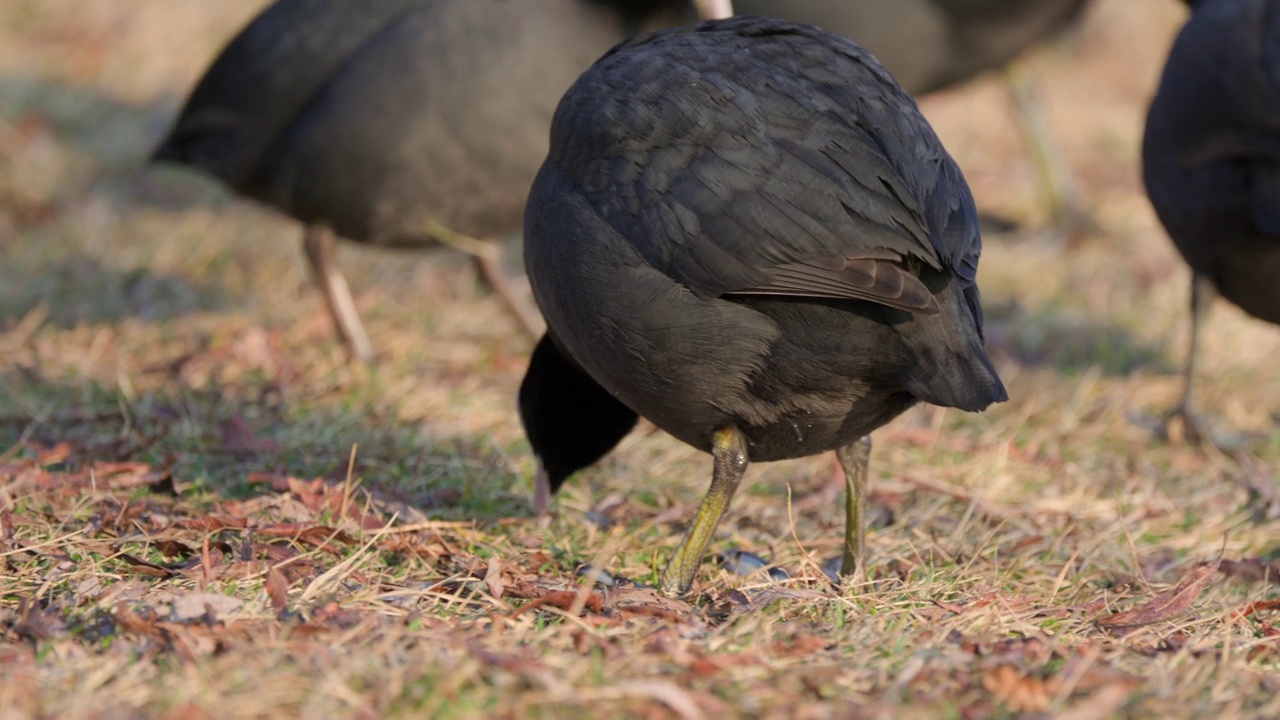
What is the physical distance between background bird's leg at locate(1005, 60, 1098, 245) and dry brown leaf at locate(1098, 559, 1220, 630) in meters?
4.47

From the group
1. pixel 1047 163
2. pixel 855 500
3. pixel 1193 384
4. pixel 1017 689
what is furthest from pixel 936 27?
pixel 1017 689

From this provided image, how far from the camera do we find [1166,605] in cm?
331

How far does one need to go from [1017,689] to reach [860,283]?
83 centimetres

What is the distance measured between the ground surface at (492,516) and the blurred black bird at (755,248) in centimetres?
47

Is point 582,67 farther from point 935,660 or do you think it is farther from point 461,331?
point 935,660

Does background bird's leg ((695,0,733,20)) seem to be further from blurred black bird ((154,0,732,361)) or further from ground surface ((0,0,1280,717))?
ground surface ((0,0,1280,717))

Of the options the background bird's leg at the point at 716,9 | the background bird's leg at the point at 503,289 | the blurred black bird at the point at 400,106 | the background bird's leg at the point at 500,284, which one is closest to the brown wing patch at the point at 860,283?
the background bird's leg at the point at 716,9

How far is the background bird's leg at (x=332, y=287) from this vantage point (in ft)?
18.9

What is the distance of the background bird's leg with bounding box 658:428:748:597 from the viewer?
131 inches

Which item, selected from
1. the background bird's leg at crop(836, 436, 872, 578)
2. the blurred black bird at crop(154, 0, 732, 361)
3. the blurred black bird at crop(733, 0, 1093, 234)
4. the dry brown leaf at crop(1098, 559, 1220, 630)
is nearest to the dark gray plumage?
the blurred black bird at crop(733, 0, 1093, 234)

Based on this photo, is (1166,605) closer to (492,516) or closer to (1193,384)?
(492,516)

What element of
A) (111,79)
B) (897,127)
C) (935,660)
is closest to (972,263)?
(897,127)

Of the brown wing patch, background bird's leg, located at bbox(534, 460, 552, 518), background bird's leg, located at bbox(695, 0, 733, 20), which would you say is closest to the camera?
the brown wing patch

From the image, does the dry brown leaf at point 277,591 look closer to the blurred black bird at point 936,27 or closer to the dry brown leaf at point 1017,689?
the dry brown leaf at point 1017,689
